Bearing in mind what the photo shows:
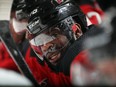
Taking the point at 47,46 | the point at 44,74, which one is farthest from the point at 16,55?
the point at 44,74

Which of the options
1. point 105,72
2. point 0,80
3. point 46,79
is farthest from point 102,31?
point 46,79

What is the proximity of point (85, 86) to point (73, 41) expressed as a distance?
65 cm

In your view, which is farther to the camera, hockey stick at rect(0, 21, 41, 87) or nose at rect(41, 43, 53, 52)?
nose at rect(41, 43, 53, 52)

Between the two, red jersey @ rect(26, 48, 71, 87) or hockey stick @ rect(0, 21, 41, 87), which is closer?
hockey stick @ rect(0, 21, 41, 87)

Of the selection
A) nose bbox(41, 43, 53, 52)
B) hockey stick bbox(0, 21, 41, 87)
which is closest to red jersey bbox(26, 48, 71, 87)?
nose bbox(41, 43, 53, 52)

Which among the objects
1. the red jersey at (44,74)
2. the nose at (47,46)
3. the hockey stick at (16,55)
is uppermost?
the hockey stick at (16,55)

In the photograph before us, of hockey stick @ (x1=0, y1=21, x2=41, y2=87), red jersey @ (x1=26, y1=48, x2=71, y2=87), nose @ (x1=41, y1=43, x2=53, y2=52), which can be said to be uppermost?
hockey stick @ (x1=0, y1=21, x2=41, y2=87)

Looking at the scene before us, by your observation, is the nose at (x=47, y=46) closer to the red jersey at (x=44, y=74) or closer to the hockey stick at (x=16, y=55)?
the red jersey at (x=44, y=74)

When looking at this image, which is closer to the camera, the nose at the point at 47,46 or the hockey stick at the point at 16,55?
the hockey stick at the point at 16,55

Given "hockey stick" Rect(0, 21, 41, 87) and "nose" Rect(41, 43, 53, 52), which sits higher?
"hockey stick" Rect(0, 21, 41, 87)

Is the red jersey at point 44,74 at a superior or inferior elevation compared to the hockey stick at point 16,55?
Answer: inferior

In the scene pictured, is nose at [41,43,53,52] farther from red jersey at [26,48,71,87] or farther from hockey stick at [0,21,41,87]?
hockey stick at [0,21,41,87]

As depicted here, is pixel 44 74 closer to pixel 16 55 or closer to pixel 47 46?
pixel 47 46

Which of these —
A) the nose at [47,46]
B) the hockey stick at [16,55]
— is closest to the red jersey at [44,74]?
the nose at [47,46]
